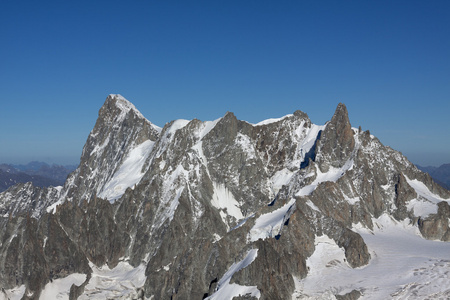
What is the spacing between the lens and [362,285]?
141250 millimetres

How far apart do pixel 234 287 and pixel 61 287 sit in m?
79.4

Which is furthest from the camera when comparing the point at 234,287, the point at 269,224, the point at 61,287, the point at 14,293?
the point at 61,287

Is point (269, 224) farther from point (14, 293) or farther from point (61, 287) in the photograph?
point (14, 293)

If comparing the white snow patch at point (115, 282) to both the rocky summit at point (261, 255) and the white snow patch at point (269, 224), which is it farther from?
the white snow patch at point (269, 224)

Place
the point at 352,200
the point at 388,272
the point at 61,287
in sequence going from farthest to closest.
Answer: the point at 352,200, the point at 61,287, the point at 388,272

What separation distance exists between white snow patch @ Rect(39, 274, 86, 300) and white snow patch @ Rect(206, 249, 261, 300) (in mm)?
64933

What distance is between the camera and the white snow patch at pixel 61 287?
574ft

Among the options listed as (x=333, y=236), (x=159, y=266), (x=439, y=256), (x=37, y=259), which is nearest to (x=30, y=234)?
(x=37, y=259)

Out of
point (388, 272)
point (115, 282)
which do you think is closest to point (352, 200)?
point (388, 272)

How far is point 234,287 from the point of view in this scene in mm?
141750

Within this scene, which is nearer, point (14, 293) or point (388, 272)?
point (388, 272)

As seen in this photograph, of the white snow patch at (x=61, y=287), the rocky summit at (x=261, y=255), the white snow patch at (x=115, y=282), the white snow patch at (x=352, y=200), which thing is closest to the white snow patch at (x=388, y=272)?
the rocky summit at (x=261, y=255)

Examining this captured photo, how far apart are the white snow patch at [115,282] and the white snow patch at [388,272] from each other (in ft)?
228

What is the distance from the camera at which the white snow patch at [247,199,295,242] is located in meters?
173
